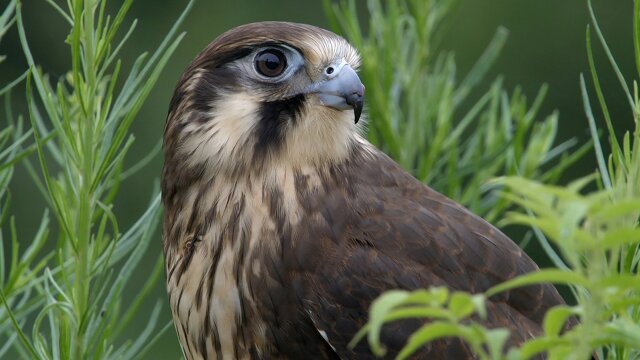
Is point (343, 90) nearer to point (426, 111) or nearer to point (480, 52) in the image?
point (426, 111)

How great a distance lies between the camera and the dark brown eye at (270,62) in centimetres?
A: 255

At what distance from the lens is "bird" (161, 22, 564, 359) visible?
2.30 metres

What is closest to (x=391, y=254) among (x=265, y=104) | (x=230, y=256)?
(x=230, y=256)

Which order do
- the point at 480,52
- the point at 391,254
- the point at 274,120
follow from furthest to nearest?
the point at 480,52 < the point at 274,120 < the point at 391,254

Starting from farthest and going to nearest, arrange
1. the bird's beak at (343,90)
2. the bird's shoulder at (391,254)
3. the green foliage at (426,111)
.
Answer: the green foliage at (426,111) < the bird's beak at (343,90) < the bird's shoulder at (391,254)

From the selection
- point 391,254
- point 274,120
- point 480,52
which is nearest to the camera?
point 391,254

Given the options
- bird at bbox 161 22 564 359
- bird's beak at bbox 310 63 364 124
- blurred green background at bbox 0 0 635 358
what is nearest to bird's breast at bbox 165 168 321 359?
bird at bbox 161 22 564 359

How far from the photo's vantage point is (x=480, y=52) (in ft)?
23.0

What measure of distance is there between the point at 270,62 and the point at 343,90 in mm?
204

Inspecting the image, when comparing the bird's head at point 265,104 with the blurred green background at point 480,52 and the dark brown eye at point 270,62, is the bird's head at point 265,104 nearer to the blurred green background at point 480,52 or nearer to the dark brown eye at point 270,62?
the dark brown eye at point 270,62

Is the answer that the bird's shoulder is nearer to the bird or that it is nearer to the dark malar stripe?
the bird

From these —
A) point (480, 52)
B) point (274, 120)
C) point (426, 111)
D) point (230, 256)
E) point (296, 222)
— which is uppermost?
point (426, 111)

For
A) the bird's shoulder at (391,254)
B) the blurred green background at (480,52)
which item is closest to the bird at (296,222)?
the bird's shoulder at (391,254)

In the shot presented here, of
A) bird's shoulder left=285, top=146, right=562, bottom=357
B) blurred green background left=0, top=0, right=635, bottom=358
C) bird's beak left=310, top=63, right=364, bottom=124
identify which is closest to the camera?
bird's shoulder left=285, top=146, right=562, bottom=357
